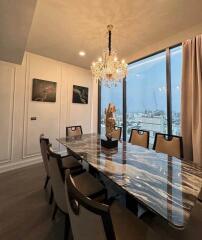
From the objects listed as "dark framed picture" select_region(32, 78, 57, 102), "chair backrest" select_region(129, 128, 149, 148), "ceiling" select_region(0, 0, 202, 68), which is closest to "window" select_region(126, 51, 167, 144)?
"ceiling" select_region(0, 0, 202, 68)

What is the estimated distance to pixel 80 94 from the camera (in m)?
4.75

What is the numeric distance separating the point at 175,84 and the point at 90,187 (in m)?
2.69

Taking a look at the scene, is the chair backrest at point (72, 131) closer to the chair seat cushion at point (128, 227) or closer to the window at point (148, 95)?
the window at point (148, 95)

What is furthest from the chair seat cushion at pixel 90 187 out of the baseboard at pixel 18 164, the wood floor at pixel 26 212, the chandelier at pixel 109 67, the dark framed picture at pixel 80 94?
the dark framed picture at pixel 80 94

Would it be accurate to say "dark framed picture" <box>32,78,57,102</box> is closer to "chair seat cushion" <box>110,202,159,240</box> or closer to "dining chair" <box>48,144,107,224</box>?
"dining chair" <box>48,144,107,224</box>

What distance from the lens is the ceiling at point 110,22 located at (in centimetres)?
209

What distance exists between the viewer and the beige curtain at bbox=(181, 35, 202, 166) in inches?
96.4

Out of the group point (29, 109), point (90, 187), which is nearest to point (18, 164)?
point (29, 109)

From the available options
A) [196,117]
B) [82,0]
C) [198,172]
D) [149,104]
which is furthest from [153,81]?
[198,172]

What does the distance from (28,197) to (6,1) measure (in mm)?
2566

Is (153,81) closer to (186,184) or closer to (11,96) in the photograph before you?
(186,184)

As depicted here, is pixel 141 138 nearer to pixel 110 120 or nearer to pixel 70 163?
pixel 110 120

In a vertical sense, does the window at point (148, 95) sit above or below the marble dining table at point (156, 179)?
above

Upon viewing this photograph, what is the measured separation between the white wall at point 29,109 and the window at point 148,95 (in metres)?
1.74
